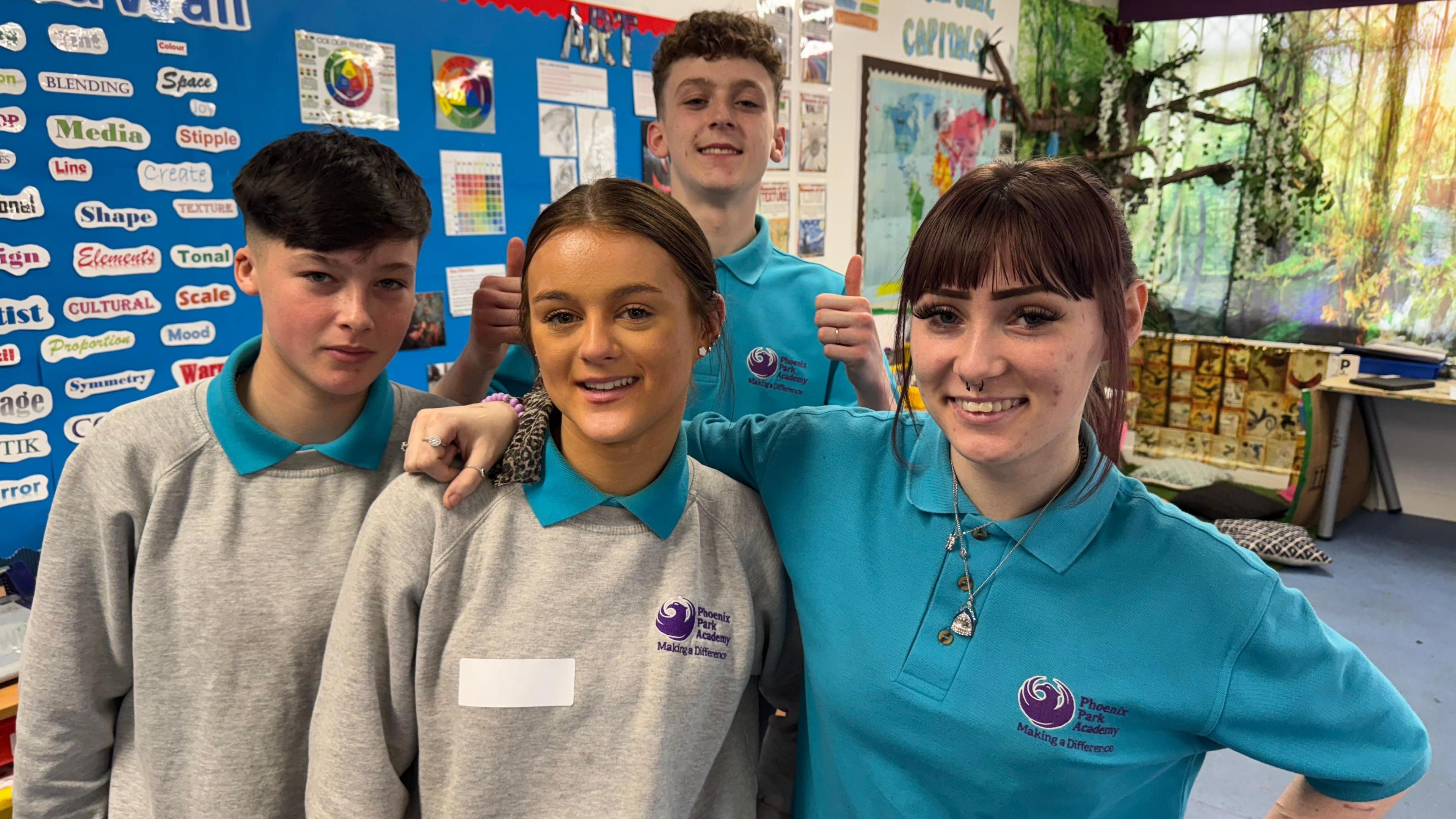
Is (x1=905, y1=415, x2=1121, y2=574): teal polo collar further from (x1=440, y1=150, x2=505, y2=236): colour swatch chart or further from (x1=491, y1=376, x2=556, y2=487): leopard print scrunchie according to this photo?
(x1=440, y1=150, x2=505, y2=236): colour swatch chart

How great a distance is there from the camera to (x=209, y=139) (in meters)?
2.12

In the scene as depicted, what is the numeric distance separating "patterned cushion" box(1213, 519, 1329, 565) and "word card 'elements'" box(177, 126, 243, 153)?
4.58 metres

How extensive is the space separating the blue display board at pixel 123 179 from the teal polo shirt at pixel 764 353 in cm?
98

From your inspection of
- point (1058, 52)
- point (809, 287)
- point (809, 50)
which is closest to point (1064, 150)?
point (1058, 52)

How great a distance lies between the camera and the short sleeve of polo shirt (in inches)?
38.0

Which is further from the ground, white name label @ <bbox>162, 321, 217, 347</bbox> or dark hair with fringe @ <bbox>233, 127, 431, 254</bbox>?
dark hair with fringe @ <bbox>233, 127, 431, 254</bbox>

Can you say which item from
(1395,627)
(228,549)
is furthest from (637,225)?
(1395,627)

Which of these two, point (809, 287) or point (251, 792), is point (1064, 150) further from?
point (251, 792)

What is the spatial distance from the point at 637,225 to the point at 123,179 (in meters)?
1.58

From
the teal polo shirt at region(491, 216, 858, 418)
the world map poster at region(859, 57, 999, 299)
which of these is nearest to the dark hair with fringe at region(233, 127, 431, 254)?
the teal polo shirt at region(491, 216, 858, 418)

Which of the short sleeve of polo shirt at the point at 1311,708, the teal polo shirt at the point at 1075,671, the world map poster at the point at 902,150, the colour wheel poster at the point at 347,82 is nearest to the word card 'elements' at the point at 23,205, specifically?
the colour wheel poster at the point at 347,82

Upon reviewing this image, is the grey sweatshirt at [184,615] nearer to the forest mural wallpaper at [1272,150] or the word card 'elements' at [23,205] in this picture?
the word card 'elements' at [23,205]

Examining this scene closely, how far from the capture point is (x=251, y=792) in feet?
3.72

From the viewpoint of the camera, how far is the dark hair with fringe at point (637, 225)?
107cm
